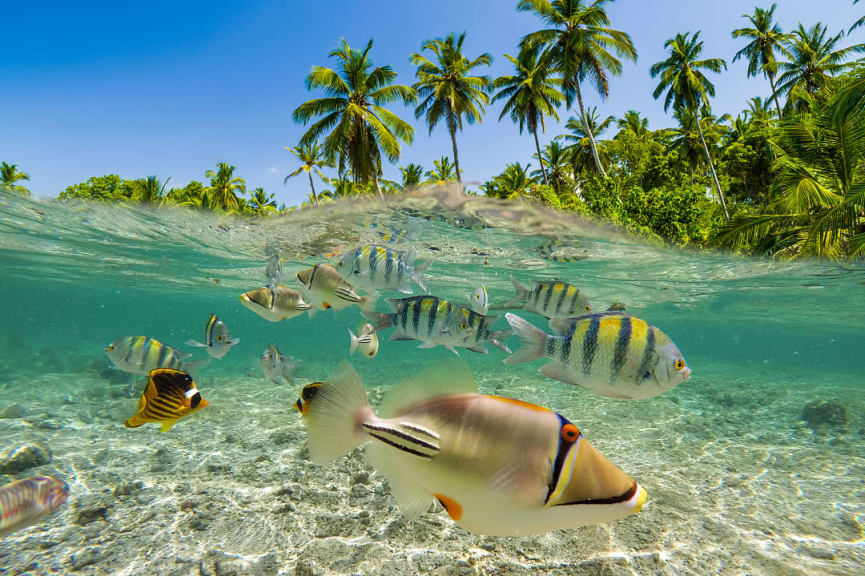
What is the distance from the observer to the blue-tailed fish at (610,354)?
188cm

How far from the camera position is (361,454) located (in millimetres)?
6059

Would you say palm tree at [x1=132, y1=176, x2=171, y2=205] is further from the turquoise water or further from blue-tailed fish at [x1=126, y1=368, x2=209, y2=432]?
blue-tailed fish at [x1=126, y1=368, x2=209, y2=432]

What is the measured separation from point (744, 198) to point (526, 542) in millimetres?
37935

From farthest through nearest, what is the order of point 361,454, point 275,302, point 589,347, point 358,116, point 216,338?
point 358,116, point 361,454, point 216,338, point 275,302, point 589,347

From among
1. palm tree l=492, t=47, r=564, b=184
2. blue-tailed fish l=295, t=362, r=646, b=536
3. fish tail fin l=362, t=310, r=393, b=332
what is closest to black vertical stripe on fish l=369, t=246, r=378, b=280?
fish tail fin l=362, t=310, r=393, b=332

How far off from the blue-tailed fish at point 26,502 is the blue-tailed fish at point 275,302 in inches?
73.4

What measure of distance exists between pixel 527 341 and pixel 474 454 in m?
1.06

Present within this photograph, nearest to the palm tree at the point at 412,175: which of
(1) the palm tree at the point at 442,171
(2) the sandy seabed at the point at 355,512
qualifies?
(1) the palm tree at the point at 442,171

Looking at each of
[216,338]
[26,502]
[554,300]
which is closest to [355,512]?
[216,338]

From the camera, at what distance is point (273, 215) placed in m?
13.6

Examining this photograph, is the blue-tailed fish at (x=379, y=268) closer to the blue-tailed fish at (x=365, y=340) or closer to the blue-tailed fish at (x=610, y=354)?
the blue-tailed fish at (x=365, y=340)

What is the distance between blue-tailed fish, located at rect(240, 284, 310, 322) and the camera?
3904mm

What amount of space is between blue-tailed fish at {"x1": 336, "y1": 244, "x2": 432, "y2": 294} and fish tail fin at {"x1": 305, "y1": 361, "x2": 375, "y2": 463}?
2947mm

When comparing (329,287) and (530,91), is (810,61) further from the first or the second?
(329,287)
